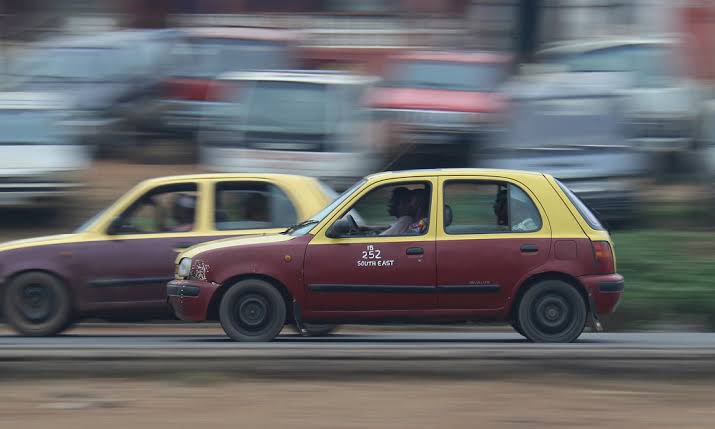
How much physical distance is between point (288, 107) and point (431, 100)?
7.44 ft

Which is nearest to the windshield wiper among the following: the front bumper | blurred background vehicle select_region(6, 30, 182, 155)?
the front bumper

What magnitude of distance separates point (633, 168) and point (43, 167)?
7844 millimetres

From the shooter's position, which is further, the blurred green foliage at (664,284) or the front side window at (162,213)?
the blurred green foliage at (664,284)

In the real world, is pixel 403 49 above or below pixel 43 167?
above

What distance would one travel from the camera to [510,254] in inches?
391

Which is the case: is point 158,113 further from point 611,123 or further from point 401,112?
point 611,123

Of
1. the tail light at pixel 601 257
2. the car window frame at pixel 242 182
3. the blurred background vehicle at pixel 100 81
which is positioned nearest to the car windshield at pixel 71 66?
the blurred background vehicle at pixel 100 81

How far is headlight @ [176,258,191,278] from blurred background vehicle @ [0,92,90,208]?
25.3 feet

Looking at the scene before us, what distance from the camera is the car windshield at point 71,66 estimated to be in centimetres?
2125

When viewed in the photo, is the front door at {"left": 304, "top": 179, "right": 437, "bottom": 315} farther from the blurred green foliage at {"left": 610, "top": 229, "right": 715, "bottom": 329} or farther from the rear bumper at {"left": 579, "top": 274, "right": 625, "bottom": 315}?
the blurred green foliage at {"left": 610, "top": 229, "right": 715, "bottom": 329}

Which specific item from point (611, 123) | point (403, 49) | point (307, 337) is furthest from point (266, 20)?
point (307, 337)

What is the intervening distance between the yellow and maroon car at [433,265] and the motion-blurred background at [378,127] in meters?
3.67

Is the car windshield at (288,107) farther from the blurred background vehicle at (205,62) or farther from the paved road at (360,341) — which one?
the paved road at (360,341)

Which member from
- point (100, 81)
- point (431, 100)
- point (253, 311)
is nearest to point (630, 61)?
point (431, 100)
